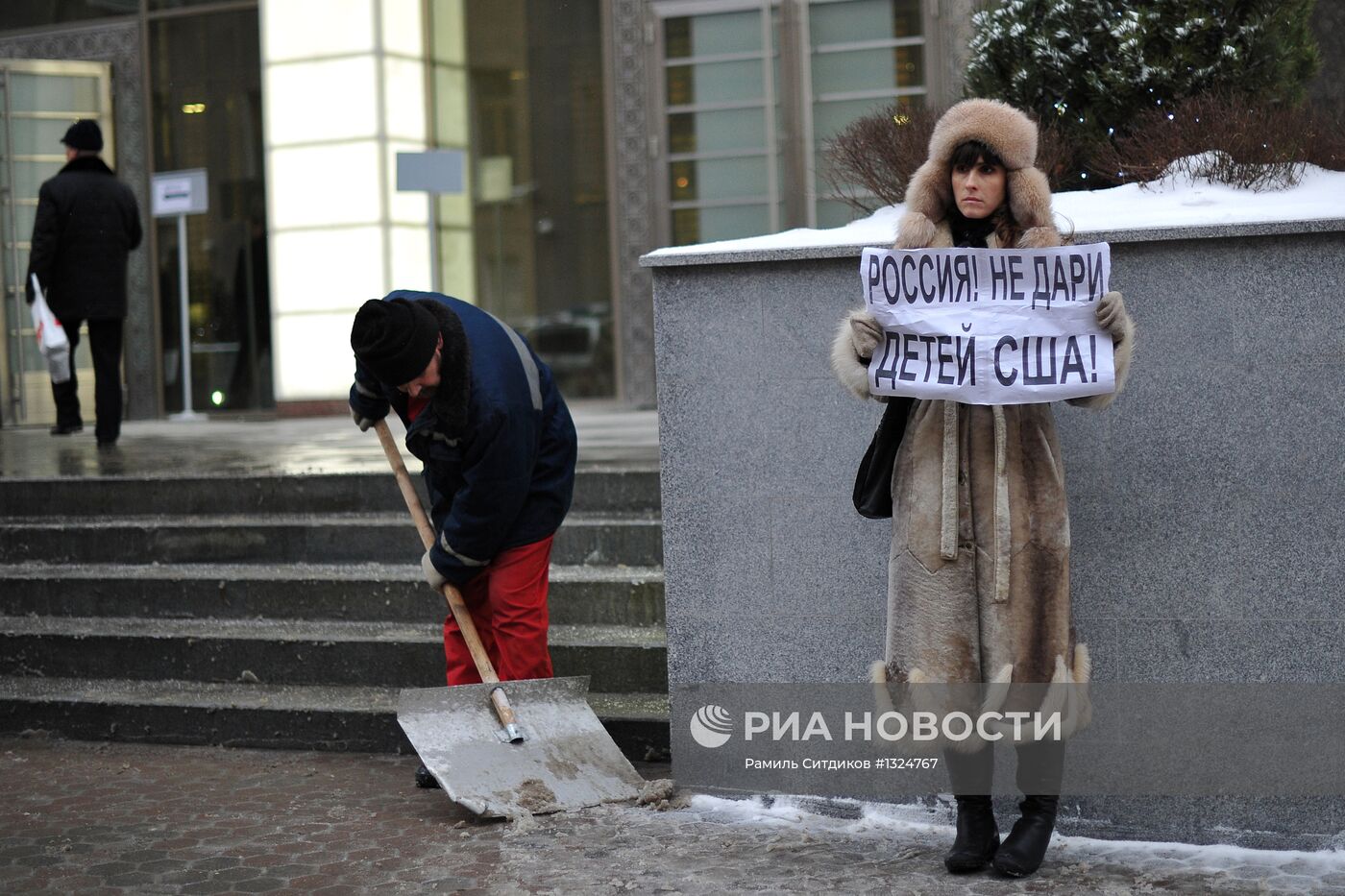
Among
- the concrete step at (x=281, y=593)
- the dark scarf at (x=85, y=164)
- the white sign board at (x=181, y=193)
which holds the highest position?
the white sign board at (x=181, y=193)

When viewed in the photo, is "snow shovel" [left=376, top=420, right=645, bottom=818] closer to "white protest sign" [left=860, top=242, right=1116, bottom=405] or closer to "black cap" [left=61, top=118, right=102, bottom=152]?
"white protest sign" [left=860, top=242, right=1116, bottom=405]

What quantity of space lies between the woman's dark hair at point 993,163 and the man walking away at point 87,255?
7574 millimetres

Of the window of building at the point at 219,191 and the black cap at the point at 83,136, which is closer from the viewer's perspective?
the black cap at the point at 83,136

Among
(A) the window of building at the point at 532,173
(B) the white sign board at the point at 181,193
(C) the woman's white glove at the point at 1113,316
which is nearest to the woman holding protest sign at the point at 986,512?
(C) the woman's white glove at the point at 1113,316

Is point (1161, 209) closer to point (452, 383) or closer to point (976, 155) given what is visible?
point (976, 155)

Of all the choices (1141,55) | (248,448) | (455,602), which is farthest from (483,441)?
(248,448)

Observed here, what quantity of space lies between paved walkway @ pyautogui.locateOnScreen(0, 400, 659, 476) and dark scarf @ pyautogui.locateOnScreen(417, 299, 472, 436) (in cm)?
264

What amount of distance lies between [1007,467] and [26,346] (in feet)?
39.1

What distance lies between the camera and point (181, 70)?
14.5 m

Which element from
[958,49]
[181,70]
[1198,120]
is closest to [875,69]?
[958,49]

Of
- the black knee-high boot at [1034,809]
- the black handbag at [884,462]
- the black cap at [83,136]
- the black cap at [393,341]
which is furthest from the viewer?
the black cap at [83,136]

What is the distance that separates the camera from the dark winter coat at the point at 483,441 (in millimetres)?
5230

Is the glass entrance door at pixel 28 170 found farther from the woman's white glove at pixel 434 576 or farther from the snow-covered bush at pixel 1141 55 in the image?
the snow-covered bush at pixel 1141 55

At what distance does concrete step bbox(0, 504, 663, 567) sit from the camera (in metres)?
6.98
